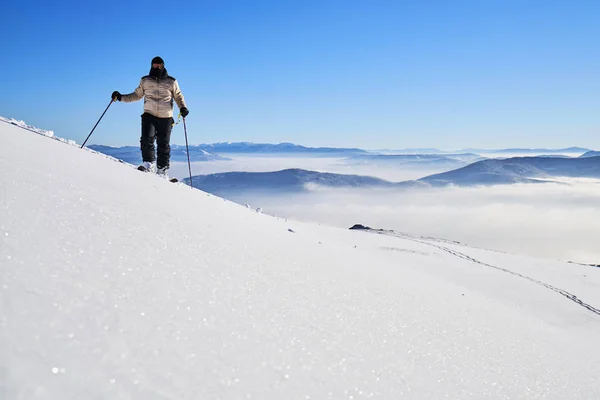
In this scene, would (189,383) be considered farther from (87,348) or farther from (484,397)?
(484,397)

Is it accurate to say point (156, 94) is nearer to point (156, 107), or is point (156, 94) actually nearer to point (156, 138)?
point (156, 107)

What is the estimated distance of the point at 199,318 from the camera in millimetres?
1604

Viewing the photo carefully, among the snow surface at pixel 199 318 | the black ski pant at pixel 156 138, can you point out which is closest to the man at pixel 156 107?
the black ski pant at pixel 156 138

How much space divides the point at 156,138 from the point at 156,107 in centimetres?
58

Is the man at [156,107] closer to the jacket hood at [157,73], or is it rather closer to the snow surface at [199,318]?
the jacket hood at [157,73]

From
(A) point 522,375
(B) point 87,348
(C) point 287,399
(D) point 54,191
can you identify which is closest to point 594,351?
(A) point 522,375

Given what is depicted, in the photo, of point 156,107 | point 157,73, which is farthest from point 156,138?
point 157,73

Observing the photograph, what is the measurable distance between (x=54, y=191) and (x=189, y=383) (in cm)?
173

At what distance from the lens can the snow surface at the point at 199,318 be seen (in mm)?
1227

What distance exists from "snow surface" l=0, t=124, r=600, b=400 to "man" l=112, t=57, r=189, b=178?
3147mm

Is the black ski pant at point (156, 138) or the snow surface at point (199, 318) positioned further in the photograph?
the black ski pant at point (156, 138)

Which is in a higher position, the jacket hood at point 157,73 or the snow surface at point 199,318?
the jacket hood at point 157,73

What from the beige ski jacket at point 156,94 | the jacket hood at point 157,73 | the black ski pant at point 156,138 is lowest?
the black ski pant at point 156,138

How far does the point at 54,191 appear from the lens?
2.36m
